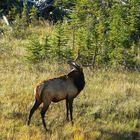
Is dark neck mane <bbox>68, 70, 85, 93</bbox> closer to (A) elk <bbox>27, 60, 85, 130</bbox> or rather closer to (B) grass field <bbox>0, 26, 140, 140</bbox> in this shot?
(A) elk <bbox>27, 60, 85, 130</bbox>

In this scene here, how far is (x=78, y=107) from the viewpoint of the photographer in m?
12.4

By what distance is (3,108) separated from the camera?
11539 mm

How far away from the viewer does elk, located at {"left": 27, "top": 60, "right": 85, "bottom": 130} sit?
33.6 ft

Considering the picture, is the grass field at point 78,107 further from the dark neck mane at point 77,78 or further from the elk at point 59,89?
the dark neck mane at point 77,78

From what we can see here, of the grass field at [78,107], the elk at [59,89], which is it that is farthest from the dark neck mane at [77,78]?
the grass field at [78,107]

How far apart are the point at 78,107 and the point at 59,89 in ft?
6.59

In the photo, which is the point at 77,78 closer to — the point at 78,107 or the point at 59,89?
A: the point at 59,89

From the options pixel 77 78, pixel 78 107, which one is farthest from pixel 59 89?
pixel 78 107

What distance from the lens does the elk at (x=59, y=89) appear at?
10234 mm

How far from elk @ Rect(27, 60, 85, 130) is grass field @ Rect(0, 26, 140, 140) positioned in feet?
1.38

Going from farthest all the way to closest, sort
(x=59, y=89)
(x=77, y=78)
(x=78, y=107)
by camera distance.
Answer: (x=78, y=107)
(x=77, y=78)
(x=59, y=89)

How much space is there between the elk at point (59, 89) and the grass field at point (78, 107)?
0.42 m

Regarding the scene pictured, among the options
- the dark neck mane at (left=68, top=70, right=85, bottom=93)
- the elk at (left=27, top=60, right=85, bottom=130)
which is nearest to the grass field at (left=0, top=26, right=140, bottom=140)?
the elk at (left=27, top=60, right=85, bottom=130)

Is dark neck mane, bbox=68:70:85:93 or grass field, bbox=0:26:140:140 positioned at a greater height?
dark neck mane, bbox=68:70:85:93
